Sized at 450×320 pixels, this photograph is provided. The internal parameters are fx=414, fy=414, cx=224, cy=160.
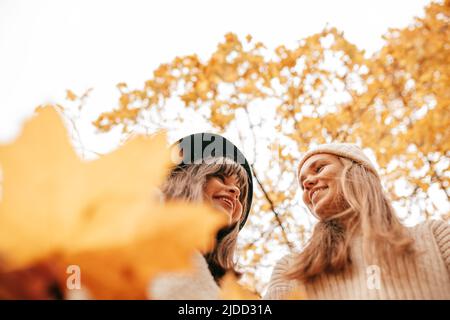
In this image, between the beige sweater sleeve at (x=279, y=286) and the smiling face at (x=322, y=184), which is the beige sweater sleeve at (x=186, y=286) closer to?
the beige sweater sleeve at (x=279, y=286)

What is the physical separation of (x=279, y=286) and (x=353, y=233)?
0.26m

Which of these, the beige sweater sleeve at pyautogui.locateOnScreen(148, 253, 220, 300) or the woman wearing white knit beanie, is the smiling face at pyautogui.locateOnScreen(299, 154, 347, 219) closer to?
the woman wearing white knit beanie

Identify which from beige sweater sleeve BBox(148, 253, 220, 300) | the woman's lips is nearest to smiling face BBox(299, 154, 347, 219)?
the woman's lips

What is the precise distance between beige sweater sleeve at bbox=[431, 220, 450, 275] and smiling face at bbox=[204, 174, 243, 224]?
2.08 ft

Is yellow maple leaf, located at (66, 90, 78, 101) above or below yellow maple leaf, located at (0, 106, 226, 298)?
above

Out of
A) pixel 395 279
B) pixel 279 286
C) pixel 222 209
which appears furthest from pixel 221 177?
pixel 395 279

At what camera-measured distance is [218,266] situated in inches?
52.6

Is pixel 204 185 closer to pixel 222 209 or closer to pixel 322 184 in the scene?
pixel 222 209

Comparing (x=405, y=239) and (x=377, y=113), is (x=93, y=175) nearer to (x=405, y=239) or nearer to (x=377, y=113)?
(x=405, y=239)

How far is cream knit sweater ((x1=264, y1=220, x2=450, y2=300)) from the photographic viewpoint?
3.20 ft

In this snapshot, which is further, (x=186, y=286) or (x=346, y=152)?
(x=346, y=152)

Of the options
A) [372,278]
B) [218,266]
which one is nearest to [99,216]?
[372,278]

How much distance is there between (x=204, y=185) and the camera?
1.40 metres

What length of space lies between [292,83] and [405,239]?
2.00 m
